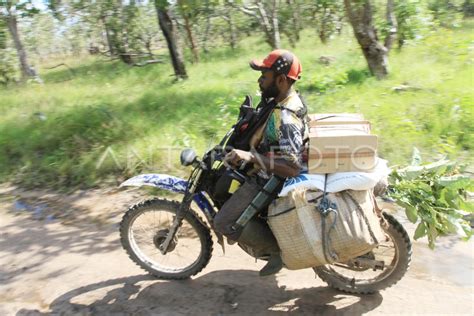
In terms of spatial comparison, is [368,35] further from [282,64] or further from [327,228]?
[327,228]

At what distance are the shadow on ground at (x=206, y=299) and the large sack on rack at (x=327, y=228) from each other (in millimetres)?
525

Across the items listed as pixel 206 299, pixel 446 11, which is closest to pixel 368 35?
pixel 206 299

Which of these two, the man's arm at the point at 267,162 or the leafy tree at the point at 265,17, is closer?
the man's arm at the point at 267,162

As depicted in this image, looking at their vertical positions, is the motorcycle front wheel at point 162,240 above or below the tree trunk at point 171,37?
below

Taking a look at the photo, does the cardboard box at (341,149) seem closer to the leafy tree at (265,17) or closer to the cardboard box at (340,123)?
the cardboard box at (340,123)

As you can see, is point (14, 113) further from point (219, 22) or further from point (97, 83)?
point (219, 22)

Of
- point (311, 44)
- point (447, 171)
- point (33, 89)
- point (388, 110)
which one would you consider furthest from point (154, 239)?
point (311, 44)

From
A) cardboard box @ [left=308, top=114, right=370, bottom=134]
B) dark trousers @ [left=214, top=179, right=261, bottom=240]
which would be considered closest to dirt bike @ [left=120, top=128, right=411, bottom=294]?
dark trousers @ [left=214, top=179, right=261, bottom=240]

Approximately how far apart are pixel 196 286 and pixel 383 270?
59.1 inches

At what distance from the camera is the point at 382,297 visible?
3359mm

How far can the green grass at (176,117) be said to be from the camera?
584cm

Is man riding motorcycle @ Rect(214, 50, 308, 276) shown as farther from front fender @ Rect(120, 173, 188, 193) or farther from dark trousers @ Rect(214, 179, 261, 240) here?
front fender @ Rect(120, 173, 188, 193)

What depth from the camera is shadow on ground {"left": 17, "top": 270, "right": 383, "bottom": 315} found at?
3.27 metres

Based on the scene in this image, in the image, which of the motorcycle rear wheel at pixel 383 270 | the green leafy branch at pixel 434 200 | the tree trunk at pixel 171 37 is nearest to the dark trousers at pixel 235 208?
the motorcycle rear wheel at pixel 383 270
